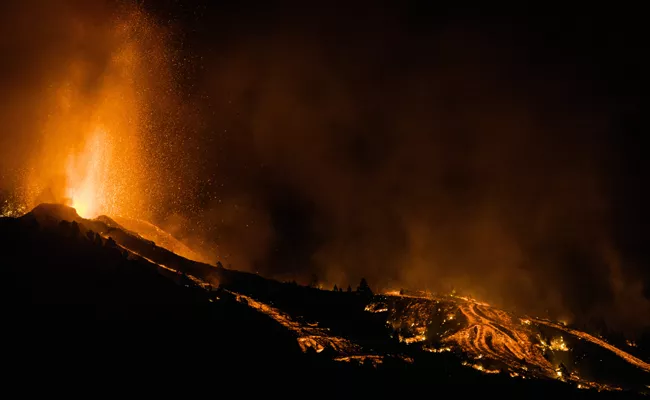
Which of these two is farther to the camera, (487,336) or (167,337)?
(487,336)

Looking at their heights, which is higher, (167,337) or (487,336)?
(487,336)

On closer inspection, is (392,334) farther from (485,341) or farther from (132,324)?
(132,324)

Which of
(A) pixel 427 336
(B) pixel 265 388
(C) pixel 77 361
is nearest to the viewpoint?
(C) pixel 77 361

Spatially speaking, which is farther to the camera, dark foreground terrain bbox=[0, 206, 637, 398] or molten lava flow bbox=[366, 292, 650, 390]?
molten lava flow bbox=[366, 292, 650, 390]

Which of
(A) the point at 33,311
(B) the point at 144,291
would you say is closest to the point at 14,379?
(A) the point at 33,311

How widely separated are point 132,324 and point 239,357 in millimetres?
15528

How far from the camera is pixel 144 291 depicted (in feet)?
297

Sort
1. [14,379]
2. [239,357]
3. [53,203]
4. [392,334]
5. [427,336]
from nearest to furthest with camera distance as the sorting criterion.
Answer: [14,379] < [239,357] < [53,203] < [392,334] < [427,336]

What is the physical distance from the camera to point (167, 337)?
3226 inches

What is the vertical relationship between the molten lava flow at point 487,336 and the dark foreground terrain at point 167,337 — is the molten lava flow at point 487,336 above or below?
above

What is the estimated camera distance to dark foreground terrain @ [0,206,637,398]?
72.4m

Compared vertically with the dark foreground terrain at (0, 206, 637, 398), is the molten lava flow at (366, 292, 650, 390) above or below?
above

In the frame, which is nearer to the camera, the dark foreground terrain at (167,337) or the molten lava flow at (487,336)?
the dark foreground terrain at (167,337)

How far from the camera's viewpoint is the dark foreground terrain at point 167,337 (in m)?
72.4
